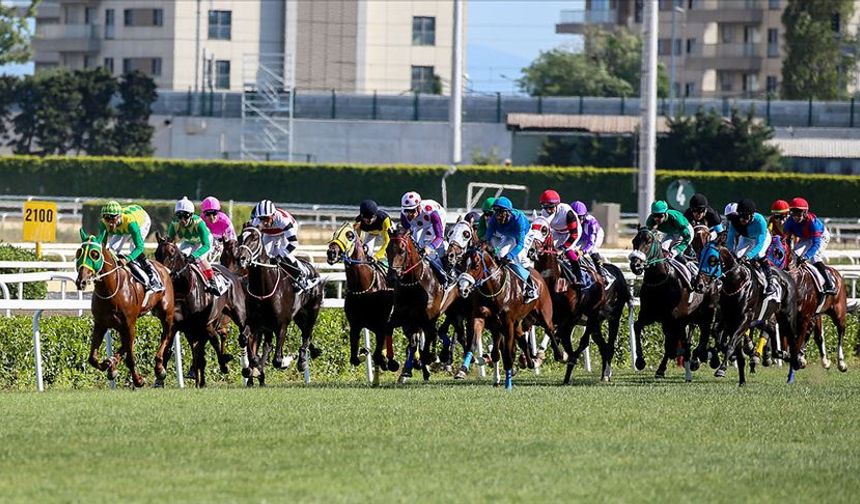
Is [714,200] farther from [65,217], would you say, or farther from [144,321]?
[144,321]

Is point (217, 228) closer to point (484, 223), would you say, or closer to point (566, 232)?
point (484, 223)

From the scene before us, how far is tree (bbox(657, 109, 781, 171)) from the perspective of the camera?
53219mm

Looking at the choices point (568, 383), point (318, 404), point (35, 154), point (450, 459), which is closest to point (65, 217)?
point (35, 154)

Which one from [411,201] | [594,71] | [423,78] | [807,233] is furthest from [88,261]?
[594,71]

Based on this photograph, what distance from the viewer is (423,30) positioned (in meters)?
73.6

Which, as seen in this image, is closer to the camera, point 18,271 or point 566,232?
point 566,232

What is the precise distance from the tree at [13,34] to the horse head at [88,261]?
53005mm

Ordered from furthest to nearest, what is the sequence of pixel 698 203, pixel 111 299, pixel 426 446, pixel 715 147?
1. pixel 715 147
2. pixel 698 203
3. pixel 111 299
4. pixel 426 446

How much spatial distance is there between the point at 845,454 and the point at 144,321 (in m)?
8.19

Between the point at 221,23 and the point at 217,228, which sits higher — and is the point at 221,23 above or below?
above

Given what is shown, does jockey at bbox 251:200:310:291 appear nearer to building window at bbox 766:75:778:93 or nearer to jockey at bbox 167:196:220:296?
jockey at bbox 167:196:220:296

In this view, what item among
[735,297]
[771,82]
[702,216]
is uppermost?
[771,82]

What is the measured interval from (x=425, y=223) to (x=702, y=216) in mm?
3255

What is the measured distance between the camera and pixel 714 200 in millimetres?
47969
